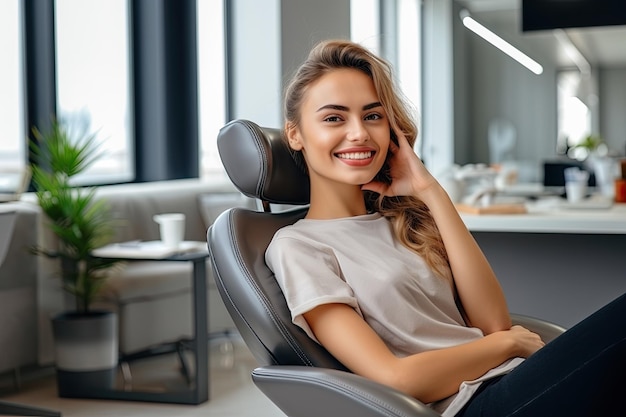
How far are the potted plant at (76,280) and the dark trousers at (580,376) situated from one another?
275 centimetres

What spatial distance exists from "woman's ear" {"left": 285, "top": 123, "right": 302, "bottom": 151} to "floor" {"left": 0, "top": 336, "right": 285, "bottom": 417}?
1.87 m

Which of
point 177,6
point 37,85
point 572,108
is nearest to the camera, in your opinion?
point 37,85

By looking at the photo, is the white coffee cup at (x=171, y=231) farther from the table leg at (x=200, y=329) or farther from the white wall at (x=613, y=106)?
the white wall at (x=613, y=106)

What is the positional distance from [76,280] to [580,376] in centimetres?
302

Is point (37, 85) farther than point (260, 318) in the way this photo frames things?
Yes

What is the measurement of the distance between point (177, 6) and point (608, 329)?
567 centimetres

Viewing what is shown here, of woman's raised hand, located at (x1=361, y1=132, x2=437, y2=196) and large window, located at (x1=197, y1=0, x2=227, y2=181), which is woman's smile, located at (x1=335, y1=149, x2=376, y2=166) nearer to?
woman's raised hand, located at (x1=361, y1=132, x2=437, y2=196)

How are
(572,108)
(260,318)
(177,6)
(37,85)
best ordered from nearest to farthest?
(260,318) < (37,85) < (177,6) < (572,108)

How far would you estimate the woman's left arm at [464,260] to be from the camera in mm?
2064

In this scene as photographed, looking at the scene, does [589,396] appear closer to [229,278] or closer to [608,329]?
[608,329]

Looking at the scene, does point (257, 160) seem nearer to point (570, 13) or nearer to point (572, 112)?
point (570, 13)

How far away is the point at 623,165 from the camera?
4.07 metres

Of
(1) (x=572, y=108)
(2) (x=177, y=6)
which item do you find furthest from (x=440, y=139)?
(2) (x=177, y=6)

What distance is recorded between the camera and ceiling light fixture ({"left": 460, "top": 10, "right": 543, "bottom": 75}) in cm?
782
